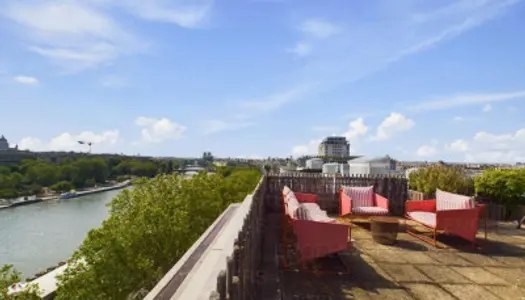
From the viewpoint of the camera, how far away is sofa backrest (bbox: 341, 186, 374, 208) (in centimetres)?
949

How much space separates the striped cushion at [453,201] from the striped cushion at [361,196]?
159cm

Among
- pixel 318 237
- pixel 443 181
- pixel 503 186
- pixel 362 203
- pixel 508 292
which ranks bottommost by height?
pixel 508 292

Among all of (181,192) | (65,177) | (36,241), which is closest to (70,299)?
(181,192)

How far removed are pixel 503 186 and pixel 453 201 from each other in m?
3.96

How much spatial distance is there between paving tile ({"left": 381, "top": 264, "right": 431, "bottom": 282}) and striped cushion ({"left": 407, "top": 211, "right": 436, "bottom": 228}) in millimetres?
1840

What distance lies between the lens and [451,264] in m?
6.02

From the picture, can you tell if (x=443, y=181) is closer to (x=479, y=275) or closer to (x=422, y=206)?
(x=422, y=206)

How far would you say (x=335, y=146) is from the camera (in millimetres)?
178000

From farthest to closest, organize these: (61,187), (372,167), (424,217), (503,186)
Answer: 1. (61,187)
2. (372,167)
3. (503,186)
4. (424,217)

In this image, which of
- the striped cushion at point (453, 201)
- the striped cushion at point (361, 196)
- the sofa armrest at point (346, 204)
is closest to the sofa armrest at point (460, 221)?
the striped cushion at point (453, 201)

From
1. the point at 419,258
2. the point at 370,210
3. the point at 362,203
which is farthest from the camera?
the point at 362,203

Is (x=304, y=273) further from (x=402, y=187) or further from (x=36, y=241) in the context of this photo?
(x=36, y=241)

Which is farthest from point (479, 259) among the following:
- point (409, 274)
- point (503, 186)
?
point (503, 186)

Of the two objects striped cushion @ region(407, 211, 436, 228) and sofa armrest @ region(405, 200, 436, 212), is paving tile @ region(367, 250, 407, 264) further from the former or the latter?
sofa armrest @ region(405, 200, 436, 212)
